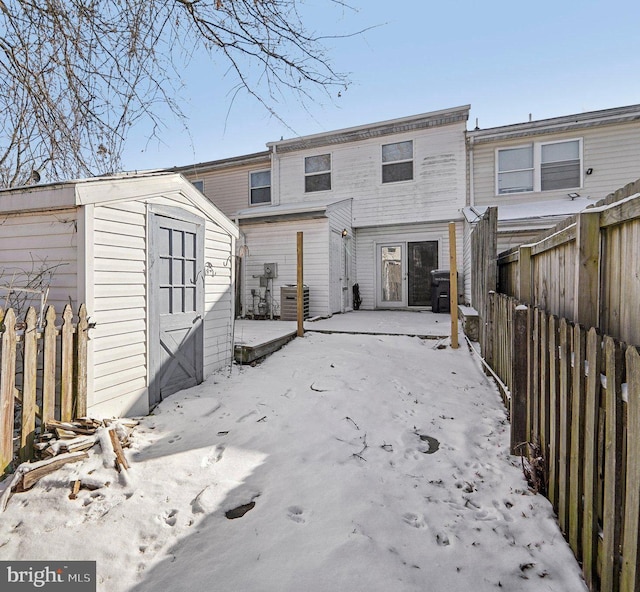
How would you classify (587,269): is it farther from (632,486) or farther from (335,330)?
(335,330)

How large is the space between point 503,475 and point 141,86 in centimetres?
408

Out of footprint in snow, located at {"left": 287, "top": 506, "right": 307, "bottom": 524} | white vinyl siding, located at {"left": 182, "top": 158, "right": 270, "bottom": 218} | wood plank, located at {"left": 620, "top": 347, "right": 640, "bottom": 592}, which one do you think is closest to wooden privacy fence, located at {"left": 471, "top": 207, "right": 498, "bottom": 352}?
wood plank, located at {"left": 620, "top": 347, "right": 640, "bottom": 592}

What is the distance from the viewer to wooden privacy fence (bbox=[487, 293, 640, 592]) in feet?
4.06

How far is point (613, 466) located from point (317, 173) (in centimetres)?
1201

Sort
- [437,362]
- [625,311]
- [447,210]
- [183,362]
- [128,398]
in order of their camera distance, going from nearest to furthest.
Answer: [625,311] < [128,398] < [183,362] < [437,362] < [447,210]

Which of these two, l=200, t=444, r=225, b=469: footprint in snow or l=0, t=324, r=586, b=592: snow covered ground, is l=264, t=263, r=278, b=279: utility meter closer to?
l=0, t=324, r=586, b=592: snow covered ground

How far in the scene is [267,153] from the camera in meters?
12.7

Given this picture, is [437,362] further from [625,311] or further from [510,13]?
[510,13]

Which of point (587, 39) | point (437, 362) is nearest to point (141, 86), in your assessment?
point (437, 362)

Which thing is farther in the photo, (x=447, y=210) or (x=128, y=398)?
(x=447, y=210)

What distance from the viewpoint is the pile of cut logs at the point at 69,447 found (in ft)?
7.82

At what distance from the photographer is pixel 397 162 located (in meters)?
11.2

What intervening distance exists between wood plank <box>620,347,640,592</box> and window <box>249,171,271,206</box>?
12.6 meters

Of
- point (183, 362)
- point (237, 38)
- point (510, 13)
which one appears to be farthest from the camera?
point (183, 362)
